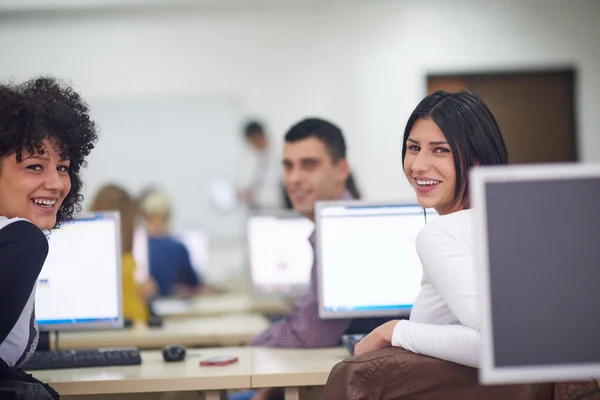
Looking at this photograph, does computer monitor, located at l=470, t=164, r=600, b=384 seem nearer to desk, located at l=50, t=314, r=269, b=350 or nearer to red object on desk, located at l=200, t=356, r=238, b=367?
red object on desk, located at l=200, t=356, r=238, b=367

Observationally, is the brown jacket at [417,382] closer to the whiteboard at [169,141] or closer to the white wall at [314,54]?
the white wall at [314,54]

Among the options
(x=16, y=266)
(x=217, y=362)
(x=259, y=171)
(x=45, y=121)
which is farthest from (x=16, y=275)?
(x=259, y=171)

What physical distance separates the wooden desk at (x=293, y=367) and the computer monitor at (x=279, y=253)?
1.39m

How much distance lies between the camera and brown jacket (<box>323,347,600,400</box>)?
1.53 m

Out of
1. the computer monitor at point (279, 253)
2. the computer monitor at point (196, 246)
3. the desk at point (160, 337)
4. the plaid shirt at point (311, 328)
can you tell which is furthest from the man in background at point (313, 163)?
the computer monitor at point (196, 246)

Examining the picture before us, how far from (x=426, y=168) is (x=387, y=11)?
5.60 meters

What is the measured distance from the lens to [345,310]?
7.94ft

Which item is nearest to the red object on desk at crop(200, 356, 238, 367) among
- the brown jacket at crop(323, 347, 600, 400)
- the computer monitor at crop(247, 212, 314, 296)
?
the brown jacket at crop(323, 347, 600, 400)

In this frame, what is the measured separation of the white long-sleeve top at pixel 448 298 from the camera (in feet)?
5.01

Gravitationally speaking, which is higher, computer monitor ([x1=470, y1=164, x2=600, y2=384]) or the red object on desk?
computer monitor ([x1=470, y1=164, x2=600, y2=384])

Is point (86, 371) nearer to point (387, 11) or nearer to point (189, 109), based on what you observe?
point (189, 109)

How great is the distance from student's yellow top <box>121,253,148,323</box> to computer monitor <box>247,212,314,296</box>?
0.59 m

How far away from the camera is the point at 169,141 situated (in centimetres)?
726

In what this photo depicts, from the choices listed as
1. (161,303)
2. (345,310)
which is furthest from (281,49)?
(345,310)
